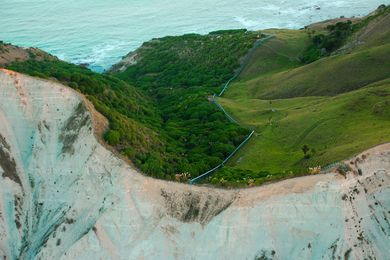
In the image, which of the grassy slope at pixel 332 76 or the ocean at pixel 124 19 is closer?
the grassy slope at pixel 332 76

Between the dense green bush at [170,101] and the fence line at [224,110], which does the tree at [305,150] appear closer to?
the fence line at [224,110]

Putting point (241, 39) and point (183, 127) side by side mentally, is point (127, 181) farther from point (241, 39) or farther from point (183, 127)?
point (241, 39)

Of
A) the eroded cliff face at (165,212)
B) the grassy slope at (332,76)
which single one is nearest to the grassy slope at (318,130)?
the grassy slope at (332,76)

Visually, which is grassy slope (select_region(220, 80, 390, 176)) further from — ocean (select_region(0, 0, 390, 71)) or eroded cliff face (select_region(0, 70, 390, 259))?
ocean (select_region(0, 0, 390, 71))

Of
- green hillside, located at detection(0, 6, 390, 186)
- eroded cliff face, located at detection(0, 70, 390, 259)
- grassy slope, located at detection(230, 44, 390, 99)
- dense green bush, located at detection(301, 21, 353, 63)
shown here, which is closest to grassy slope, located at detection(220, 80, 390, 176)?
green hillside, located at detection(0, 6, 390, 186)

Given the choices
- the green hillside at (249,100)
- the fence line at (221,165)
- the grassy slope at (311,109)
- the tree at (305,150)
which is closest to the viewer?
the fence line at (221,165)

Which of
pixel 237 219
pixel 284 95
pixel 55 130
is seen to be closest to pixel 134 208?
pixel 237 219
